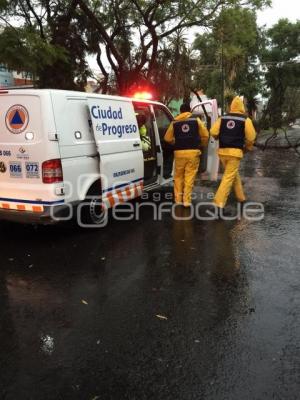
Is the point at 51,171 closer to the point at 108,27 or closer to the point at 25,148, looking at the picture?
the point at 25,148

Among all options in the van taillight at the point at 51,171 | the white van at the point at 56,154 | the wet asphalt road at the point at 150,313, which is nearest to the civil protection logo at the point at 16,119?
the white van at the point at 56,154

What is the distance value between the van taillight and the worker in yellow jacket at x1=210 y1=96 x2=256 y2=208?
10.1ft

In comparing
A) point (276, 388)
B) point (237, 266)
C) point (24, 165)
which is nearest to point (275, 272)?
point (237, 266)

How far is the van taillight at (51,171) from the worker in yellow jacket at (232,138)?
3.08 m

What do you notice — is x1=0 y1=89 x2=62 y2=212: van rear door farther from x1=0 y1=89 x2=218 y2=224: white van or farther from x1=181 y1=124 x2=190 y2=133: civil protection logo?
x1=181 y1=124 x2=190 y2=133: civil protection logo

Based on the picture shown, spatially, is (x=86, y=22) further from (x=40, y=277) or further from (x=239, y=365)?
(x=239, y=365)

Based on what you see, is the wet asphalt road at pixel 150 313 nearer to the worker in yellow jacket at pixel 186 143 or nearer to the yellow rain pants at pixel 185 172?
the yellow rain pants at pixel 185 172

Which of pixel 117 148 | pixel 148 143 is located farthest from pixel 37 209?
pixel 148 143

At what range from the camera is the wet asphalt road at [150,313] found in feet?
8.74

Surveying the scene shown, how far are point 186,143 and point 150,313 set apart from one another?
13.4ft

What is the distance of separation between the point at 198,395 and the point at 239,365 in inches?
17.5

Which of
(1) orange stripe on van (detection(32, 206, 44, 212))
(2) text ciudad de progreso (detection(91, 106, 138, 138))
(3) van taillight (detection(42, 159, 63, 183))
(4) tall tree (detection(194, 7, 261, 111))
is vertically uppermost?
(4) tall tree (detection(194, 7, 261, 111))

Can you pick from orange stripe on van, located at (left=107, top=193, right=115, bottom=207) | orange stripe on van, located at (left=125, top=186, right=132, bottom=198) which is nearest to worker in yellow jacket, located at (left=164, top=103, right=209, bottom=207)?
orange stripe on van, located at (left=125, top=186, right=132, bottom=198)

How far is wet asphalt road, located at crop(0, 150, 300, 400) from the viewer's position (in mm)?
2664
